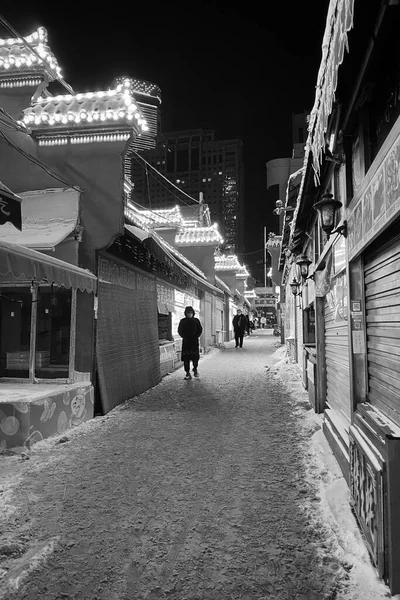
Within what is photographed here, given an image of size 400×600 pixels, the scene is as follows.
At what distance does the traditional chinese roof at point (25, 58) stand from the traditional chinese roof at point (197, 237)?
1256 cm

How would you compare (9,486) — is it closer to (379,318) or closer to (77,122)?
(379,318)

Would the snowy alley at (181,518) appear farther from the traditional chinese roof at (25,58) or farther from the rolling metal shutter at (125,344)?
the traditional chinese roof at (25,58)

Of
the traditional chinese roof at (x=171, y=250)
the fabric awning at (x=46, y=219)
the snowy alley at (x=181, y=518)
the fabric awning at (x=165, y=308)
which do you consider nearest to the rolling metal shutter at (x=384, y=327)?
the snowy alley at (x=181, y=518)

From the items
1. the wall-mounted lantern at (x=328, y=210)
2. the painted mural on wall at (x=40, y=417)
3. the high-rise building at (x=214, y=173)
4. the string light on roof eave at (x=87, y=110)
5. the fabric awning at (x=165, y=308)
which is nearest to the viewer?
the wall-mounted lantern at (x=328, y=210)

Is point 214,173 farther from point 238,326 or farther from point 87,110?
point 87,110

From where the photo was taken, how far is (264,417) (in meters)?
7.09

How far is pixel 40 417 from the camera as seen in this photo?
554cm

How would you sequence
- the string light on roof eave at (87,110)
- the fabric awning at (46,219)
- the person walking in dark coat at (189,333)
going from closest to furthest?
the fabric awning at (46,219), the string light on roof eave at (87,110), the person walking in dark coat at (189,333)

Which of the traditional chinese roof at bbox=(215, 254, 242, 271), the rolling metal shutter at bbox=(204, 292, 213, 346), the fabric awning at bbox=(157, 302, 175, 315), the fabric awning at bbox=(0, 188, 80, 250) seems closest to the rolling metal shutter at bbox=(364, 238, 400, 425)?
the fabric awning at bbox=(0, 188, 80, 250)

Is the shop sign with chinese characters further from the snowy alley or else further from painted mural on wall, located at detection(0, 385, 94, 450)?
painted mural on wall, located at detection(0, 385, 94, 450)

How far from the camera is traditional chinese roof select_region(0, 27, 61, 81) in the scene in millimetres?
7992

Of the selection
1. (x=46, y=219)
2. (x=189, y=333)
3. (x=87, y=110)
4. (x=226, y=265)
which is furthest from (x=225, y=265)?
(x=46, y=219)

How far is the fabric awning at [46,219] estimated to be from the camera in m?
6.62

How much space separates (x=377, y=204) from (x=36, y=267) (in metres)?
3.94
